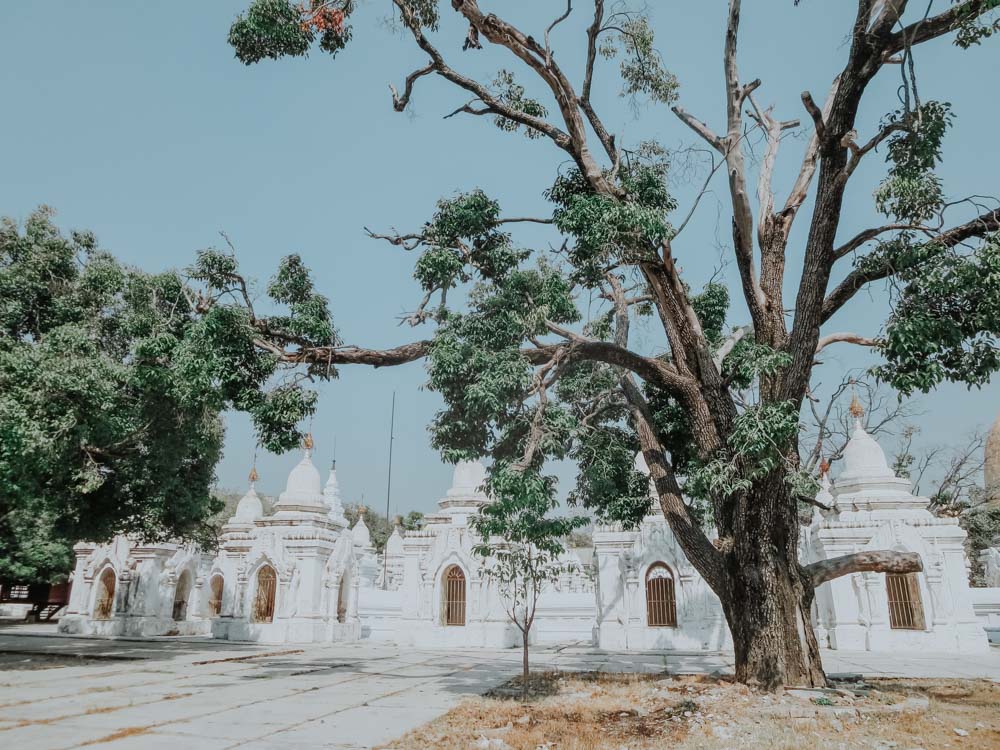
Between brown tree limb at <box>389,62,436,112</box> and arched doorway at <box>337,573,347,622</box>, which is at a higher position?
Result: brown tree limb at <box>389,62,436,112</box>

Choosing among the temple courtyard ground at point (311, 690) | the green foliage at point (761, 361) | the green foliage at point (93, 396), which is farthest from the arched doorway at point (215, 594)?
the green foliage at point (761, 361)

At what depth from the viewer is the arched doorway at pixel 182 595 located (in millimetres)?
28000

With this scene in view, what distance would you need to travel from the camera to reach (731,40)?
1003cm

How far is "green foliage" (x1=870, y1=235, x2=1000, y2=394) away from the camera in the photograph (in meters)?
7.88

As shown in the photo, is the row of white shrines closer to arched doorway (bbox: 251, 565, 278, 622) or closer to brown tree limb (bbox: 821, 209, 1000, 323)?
arched doorway (bbox: 251, 565, 278, 622)

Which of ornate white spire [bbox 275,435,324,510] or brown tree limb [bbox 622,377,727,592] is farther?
ornate white spire [bbox 275,435,324,510]

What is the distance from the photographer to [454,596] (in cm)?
2362

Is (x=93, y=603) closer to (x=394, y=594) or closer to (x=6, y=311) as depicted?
(x=394, y=594)

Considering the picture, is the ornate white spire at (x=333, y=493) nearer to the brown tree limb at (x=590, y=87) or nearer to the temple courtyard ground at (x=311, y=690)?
the temple courtyard ground at (x=311, y=690)

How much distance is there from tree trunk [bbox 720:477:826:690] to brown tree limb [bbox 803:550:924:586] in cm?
41

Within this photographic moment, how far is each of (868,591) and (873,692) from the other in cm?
1191

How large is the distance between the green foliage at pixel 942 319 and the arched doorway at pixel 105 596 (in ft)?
91.0

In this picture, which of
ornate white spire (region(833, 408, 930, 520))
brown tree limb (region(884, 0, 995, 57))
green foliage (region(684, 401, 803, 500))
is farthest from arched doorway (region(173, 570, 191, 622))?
brown tree limb (region(884, 0, 995, 57))

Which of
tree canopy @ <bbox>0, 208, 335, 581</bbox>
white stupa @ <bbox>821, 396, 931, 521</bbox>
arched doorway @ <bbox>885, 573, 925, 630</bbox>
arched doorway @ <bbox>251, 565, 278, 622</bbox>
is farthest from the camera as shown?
arched doorway @ <bbox>251, 565, 278, 622</bbox>
